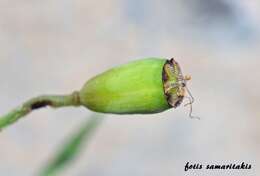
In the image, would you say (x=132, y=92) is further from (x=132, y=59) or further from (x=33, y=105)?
(x=132, y=59)

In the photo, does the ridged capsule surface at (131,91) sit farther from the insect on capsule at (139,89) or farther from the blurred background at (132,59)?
the blurred background at (132,59)

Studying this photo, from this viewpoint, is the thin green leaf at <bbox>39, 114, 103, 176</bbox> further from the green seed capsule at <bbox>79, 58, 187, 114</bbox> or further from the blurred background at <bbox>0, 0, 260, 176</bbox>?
the blurred background at <bbox>0, 0, 260, 176</bbox>

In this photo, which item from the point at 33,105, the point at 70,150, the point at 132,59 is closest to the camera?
the point at 33,105

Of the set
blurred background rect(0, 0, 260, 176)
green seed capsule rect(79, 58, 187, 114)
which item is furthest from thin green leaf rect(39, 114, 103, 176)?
blurred background rect(0, 0, 260, 176)

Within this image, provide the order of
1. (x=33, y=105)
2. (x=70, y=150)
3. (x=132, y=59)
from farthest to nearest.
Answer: (x=132, y=59) < (x=70, y=150) < (x=33, y=105)

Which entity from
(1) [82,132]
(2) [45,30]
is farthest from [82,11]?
(1) [82,132]

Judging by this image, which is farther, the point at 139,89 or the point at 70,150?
the point at 70,150

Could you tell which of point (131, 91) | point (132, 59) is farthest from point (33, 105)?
point (132, 59)
